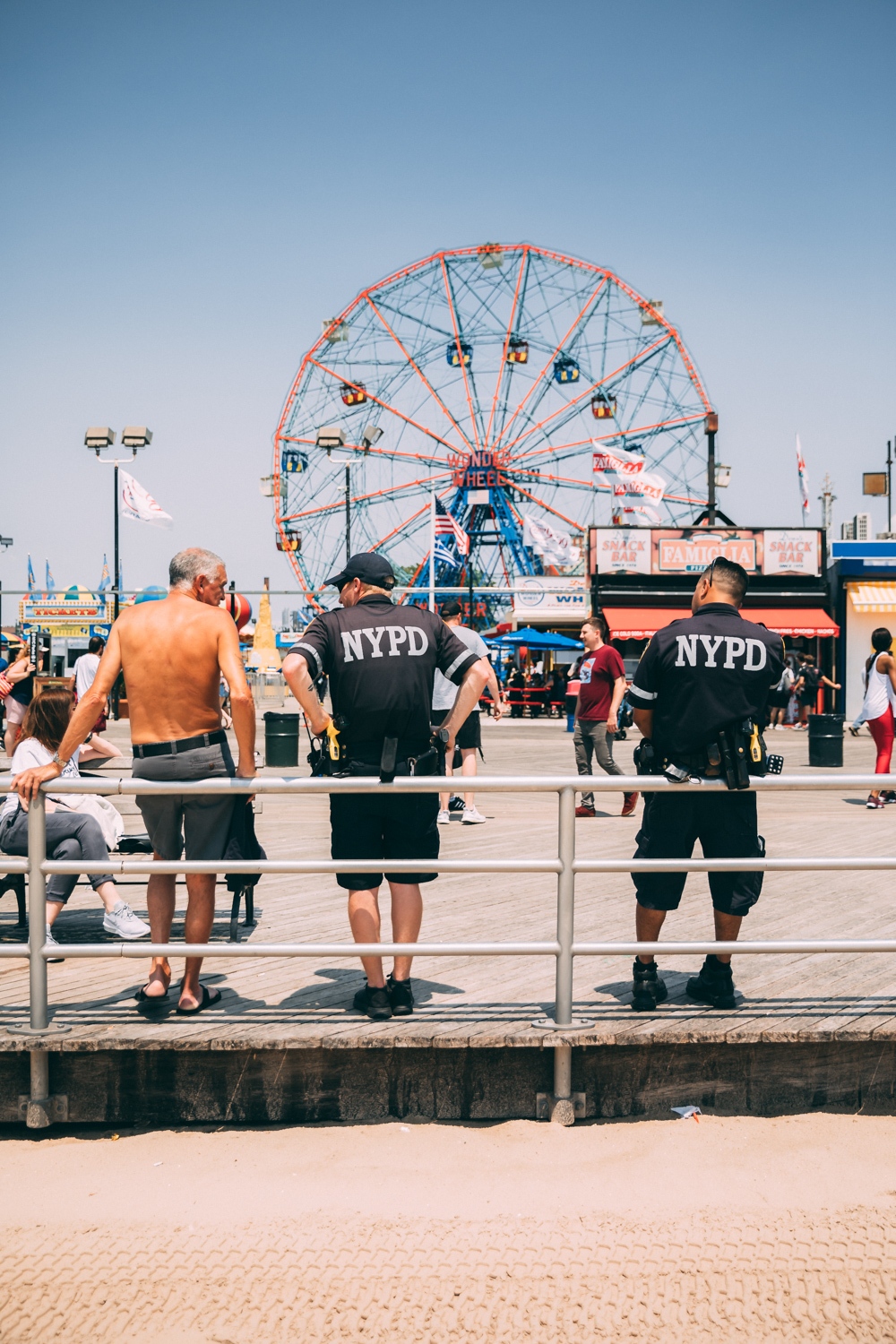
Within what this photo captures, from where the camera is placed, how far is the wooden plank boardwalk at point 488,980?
3783mm

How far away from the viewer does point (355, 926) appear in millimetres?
3943

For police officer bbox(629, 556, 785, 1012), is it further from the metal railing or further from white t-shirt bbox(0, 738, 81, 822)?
white t-shirt bbox(0, 738, 81, 822)

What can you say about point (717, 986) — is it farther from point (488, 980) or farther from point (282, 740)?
point (282, 740)

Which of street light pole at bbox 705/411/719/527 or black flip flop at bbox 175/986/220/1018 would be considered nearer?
black flip flop at bbox 175/986/220/1018

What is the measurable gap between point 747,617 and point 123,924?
2882cm

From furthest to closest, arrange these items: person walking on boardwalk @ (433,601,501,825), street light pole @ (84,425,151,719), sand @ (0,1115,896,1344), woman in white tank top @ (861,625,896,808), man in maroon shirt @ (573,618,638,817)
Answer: street light pole @ (84,425,151,719)
woman in white tank top @ (861,625,896,808)
man in maroon shirt @ (573,618,638,817)
person walking on boardwalk @ (433,601,501,825)
sand @ (0,1115,896,1344)

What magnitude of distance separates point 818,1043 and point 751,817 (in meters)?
0.81

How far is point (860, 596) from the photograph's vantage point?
3158cm

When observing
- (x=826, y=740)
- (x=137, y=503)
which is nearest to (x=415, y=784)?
(x=826, y=740)

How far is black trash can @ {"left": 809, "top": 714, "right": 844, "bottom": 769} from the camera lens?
47.7ft

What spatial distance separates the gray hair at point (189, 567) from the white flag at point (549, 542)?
1244 inches

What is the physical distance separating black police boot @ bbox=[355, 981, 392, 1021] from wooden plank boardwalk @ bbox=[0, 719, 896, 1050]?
0.16 feet

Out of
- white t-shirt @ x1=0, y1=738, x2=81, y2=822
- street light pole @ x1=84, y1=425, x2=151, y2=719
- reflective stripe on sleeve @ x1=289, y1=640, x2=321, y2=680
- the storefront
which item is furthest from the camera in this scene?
the storefront

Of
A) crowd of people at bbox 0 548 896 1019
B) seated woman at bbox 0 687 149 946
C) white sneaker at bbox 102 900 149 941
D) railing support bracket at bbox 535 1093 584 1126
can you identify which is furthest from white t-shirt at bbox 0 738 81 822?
railing support bracket at bbox 535 1093 584 1126
